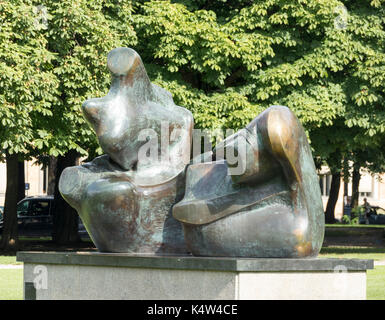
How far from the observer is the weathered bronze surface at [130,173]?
8047mm

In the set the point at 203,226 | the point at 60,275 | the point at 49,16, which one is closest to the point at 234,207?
the point at 203,226

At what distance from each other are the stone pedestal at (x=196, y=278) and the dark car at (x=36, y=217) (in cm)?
2058

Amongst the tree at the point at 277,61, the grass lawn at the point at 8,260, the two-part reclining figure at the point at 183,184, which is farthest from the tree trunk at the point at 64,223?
the two-part reclining figure at the point at 183,184

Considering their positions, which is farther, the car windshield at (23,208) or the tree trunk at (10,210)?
the car windshield at (23,208)

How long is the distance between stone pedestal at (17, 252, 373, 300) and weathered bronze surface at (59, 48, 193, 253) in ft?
1.87

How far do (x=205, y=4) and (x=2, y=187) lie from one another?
109ft

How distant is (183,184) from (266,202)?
1301mm

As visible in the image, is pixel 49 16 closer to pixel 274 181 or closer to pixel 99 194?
pixel 99 194

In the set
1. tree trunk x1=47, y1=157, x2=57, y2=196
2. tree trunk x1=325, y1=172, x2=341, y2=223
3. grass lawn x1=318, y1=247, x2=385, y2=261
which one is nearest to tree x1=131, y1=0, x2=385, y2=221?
grass lawn x1=318, y1=247, x2=385, y2=261

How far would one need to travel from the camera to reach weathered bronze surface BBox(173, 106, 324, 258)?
276 inches

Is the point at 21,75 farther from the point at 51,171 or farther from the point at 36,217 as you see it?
the point at 51,171

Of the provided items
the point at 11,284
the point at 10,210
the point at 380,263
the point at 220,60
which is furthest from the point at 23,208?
the point at 11,284

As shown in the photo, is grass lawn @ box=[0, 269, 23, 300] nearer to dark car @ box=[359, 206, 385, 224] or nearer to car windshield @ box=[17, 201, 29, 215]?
car windshield @ box=[17, 201, 29, 215]

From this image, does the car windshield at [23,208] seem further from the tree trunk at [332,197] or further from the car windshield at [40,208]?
the tree trunk at [332,197]
